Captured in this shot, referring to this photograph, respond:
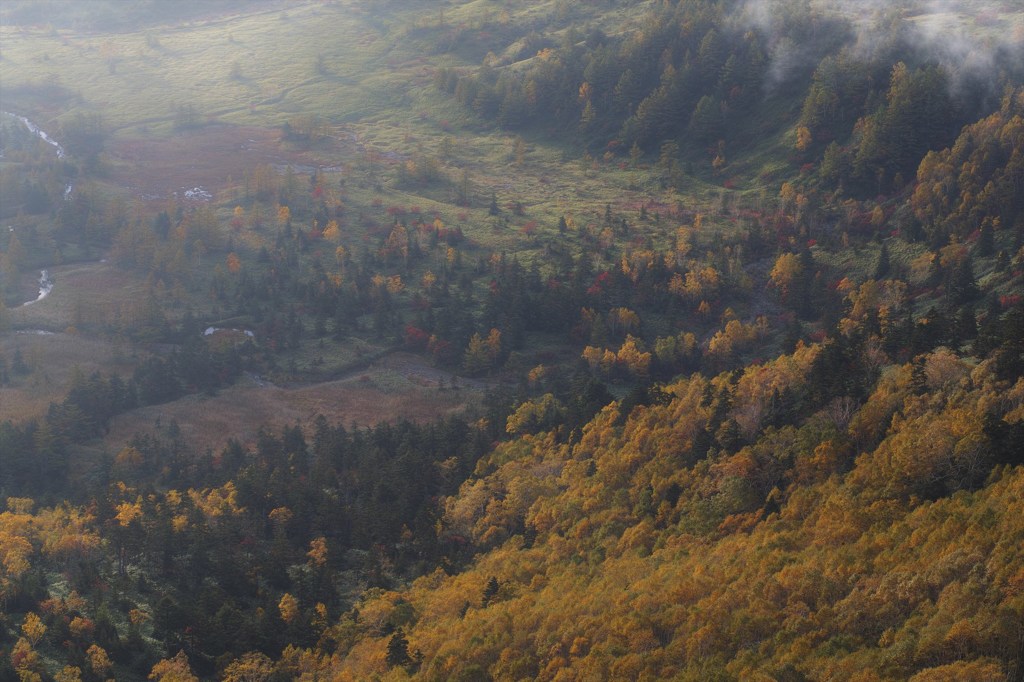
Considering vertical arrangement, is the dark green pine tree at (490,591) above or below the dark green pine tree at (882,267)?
below

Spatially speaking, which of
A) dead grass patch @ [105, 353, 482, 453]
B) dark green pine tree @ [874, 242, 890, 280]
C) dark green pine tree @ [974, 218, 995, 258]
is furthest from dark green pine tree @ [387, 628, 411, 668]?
dark green pine tree @ [874, 242, 890, 280]

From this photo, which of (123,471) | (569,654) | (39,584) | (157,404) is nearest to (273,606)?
(39,584)

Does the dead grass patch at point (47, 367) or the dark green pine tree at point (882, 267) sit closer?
the dark green pine tree at point (882, 267)

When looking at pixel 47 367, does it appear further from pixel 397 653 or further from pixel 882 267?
pixel 882 267

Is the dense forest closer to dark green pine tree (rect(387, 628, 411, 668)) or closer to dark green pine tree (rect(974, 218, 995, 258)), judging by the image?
dark green pine tree (rect(387, 628, 411, 668))

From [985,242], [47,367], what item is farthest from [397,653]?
[47,367]

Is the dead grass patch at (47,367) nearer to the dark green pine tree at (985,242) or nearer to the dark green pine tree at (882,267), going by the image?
the dark green pine tree at (882,267)

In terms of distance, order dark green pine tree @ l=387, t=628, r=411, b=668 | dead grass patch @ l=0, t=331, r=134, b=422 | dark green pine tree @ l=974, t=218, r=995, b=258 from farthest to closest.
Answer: dead grass patch @ l=0, t=331, r=134, b=422
dark green pine tree @ l=974, t=218, r=995, b=258
dark green pine tree @ l=387, t=628, r=411, b=668

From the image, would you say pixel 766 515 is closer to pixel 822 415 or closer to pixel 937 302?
pixel 822 415

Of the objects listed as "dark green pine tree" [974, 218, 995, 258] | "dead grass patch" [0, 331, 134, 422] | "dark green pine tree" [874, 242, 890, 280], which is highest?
"dark green pine tree" [974, 218, 995, 258]

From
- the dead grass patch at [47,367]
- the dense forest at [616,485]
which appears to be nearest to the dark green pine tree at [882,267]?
the dense forest at [616,485]

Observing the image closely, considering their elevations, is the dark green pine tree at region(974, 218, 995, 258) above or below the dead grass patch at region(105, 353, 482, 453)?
above
